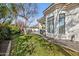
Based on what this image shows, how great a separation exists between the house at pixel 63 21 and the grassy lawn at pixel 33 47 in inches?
5.9

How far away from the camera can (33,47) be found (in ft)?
9.01

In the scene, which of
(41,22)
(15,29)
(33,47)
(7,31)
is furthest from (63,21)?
(7,31)

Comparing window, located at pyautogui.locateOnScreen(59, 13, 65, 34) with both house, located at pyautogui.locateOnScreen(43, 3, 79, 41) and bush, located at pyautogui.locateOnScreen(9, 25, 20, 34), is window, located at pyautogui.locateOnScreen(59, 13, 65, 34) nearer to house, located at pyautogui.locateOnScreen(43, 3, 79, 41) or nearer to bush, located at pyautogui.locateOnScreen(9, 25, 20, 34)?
house, located at pyautogui.locateOnScreen(43, 3, 79, 41)

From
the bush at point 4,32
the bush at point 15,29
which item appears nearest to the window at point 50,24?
the bush at point 15,29

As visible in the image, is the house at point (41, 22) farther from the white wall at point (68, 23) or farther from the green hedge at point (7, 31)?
the green hedge at point (7, 31)

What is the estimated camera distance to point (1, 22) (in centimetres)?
275

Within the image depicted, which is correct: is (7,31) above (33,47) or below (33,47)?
above

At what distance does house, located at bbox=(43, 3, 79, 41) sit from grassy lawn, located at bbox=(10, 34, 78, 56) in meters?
0.15

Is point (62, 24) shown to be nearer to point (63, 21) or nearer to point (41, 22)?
point (63, 21)

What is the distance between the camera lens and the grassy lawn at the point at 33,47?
272 centimetres

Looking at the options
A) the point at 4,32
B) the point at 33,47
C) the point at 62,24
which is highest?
the point at 62,24

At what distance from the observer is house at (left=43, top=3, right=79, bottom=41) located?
272 centimetres

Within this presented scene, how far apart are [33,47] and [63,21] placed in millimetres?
541

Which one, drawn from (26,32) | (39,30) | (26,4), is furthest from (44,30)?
(26,4)
